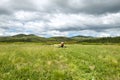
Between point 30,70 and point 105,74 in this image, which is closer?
point 30,70

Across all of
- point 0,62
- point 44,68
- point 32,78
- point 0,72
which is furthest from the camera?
point 0,62

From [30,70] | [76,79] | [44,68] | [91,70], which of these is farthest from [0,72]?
[91,70]

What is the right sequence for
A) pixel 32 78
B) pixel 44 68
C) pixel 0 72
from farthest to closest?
1. pixel 44 68
2. pixel 0 72
3. pixel 32 78

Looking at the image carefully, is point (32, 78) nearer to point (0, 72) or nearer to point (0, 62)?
point (0, 72)

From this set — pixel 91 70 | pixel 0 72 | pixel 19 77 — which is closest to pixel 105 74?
pixel 91 70

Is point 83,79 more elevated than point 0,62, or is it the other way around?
point 0,62

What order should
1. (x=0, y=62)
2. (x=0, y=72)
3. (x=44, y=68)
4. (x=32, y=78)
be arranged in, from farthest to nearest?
(x=0, y=62), (x=44, y=68), (x=0, y=72), (x=32, y=78)

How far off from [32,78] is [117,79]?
4501 mm

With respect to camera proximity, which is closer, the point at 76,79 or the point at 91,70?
the point at 76,79

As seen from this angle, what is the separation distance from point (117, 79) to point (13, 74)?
5446 mm

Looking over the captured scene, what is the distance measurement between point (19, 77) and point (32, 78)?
0.63m

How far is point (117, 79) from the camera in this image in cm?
969

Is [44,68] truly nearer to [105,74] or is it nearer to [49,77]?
[49,77]

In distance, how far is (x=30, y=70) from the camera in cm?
988
